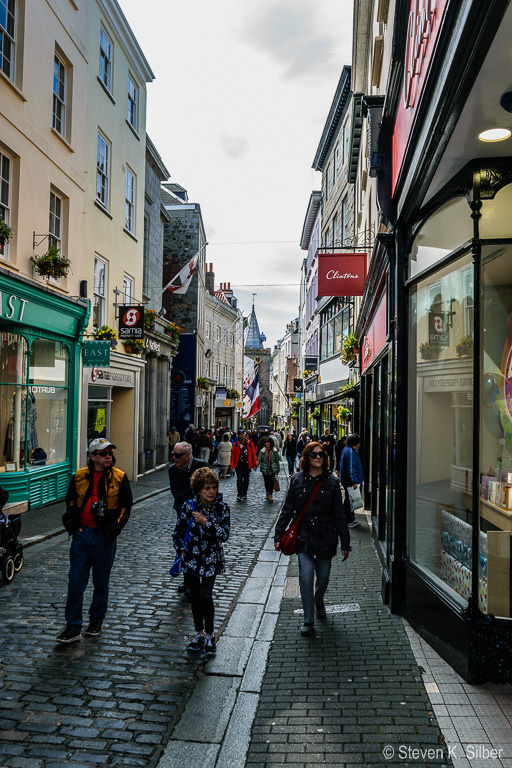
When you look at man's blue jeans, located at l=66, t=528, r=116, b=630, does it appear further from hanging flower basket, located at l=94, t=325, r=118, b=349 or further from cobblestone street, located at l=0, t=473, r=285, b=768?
hanging flower basket, located at l=94, t=325, r=118, b=349

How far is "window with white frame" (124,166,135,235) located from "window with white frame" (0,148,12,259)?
25.3ft

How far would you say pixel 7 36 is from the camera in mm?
11891

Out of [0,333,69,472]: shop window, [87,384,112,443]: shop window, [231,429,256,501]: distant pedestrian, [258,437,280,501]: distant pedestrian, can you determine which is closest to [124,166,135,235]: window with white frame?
[87,384,112,443]: shop window

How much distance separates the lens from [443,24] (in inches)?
151

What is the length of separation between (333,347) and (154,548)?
21.2 m

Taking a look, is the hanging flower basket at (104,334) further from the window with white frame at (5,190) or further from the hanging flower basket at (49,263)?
the window with white frame at (5,190)

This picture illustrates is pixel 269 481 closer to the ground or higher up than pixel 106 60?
closer to the ground

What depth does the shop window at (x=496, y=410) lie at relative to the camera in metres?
5.09

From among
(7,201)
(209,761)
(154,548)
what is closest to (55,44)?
(7,201)

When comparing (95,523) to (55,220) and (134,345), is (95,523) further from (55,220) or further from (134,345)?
(134,345)

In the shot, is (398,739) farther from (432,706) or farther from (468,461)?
(468,461)

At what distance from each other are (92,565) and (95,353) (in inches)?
398

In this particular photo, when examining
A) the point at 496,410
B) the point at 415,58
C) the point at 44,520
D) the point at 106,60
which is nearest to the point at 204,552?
the point at 496,410

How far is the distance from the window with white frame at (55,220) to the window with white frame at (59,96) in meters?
1.56
